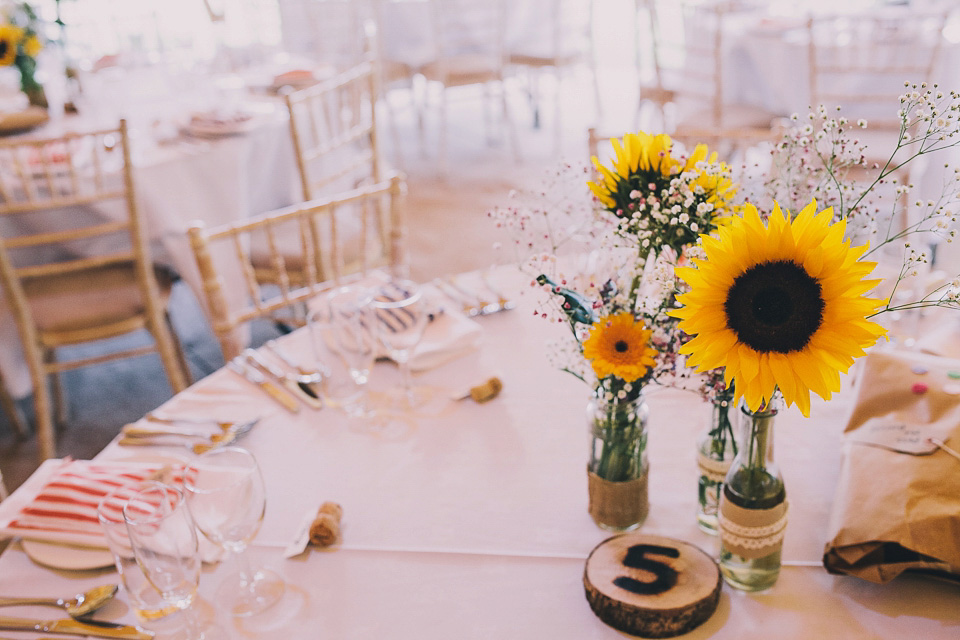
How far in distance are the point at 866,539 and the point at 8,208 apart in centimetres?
195

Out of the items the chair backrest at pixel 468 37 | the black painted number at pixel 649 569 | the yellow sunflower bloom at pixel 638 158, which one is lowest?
the black painted number at pixel 649 569

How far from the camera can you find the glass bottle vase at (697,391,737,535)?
88 cm

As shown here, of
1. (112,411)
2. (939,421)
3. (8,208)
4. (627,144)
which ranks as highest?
(627,144)

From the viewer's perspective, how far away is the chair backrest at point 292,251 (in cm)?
150

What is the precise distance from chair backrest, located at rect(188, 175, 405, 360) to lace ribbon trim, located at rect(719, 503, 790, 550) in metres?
1.01

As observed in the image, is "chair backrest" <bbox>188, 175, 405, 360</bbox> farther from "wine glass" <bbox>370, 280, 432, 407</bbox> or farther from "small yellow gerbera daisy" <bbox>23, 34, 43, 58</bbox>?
"small yellow gerbera daisy" <bbox>23, 34, 43, 58</bbox>

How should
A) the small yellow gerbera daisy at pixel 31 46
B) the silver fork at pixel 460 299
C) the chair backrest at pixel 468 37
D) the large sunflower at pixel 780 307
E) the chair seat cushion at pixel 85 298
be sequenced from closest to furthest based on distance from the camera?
the large sunflower at pixel 780 307, the silver fork at pixel 460 299, the chair seat cushion at pixel 85 298, the small yellow gerbera daisy at pixel 31 46, the chair backrest at pixel 468 37

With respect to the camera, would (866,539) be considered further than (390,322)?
No

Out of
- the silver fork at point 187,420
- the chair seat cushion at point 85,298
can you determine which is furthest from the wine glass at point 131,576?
the chair seat cushion at point 85,298

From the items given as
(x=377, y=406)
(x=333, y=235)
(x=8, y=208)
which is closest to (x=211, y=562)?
(x=377, y=406)

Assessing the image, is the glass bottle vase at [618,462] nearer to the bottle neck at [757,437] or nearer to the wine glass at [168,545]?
the bottle neck at [757,437]

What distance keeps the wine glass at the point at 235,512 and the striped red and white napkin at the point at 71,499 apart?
4.0 inches

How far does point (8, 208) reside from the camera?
6.24 ft

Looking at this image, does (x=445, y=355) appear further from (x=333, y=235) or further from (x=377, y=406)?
(x=333, y=235)
